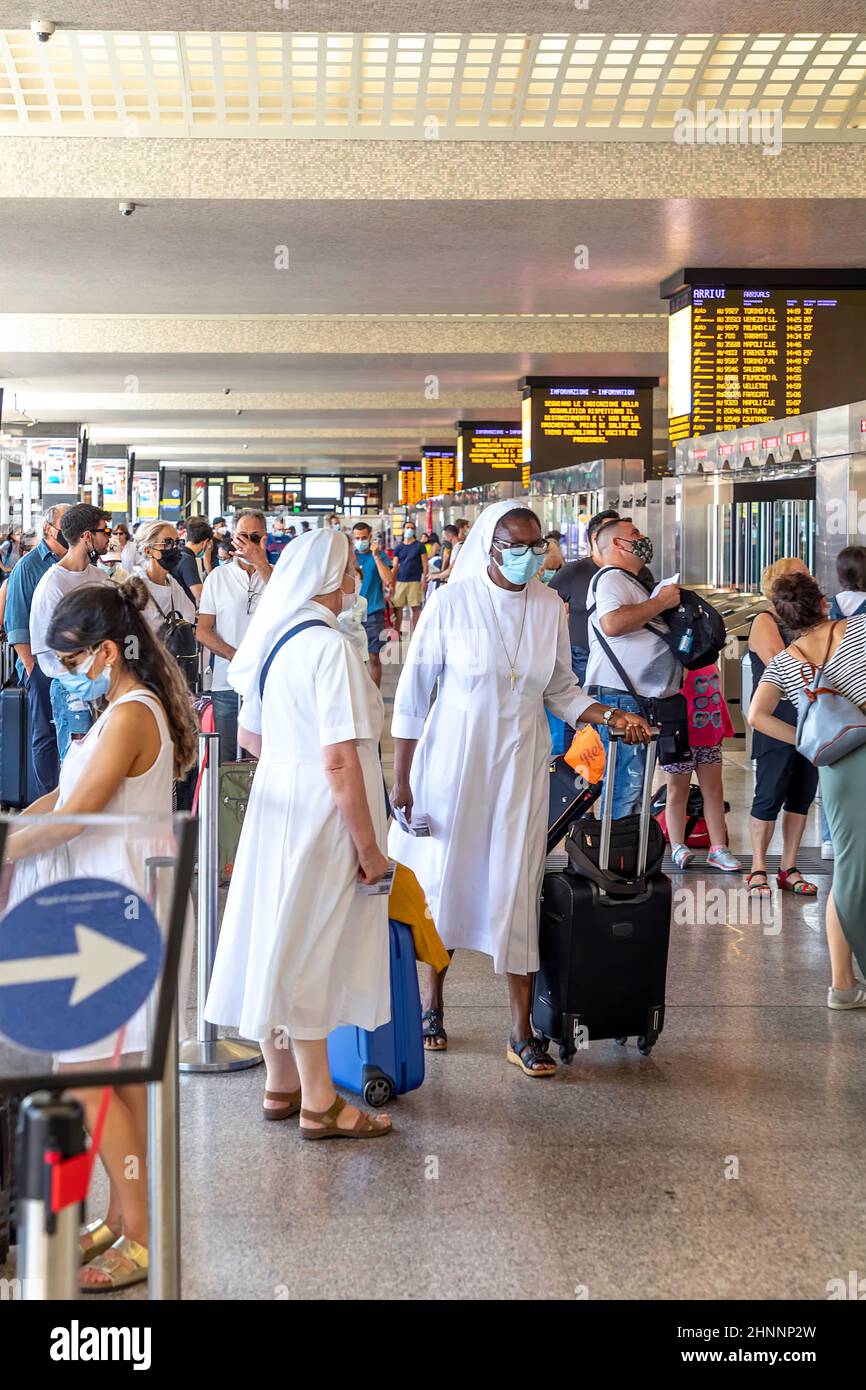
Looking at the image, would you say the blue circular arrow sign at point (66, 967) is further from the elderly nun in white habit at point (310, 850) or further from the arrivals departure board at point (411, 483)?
the arrivals departure board at point (411, 483)

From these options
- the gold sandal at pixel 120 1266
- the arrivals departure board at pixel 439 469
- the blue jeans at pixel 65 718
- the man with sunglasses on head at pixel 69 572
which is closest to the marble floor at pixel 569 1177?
the gold sandal at pixel 120 1266

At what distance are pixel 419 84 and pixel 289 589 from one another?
21.7 feet

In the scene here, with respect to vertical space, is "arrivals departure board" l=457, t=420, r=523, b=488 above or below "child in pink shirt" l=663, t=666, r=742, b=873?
above

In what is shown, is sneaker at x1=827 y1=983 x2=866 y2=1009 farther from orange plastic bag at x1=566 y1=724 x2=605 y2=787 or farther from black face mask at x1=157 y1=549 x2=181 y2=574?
black face mask at x1=157 y1=549 x2=181 y2=574

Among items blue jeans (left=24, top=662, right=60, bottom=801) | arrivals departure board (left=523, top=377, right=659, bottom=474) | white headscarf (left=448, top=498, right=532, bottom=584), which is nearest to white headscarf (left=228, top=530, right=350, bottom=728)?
white headscarf (left=448, top=498, right=532, bottom=584)

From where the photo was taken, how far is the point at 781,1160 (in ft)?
12.9

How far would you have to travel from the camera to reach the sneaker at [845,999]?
5246mm

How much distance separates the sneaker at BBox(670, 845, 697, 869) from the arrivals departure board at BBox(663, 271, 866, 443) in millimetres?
5829

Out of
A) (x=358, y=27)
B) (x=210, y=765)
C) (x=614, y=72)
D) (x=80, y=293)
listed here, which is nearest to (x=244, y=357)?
(x=80, y=293)

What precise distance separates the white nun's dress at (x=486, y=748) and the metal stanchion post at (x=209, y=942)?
66 cm

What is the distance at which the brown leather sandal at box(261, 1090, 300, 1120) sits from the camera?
4.23 m

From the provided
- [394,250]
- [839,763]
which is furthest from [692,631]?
[394,250]

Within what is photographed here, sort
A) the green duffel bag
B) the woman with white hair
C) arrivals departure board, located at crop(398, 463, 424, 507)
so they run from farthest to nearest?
1. arrivals departure board, located at crop(398, 463, 424, 507)
2. the woman with white hair
3. the green duffel bag
